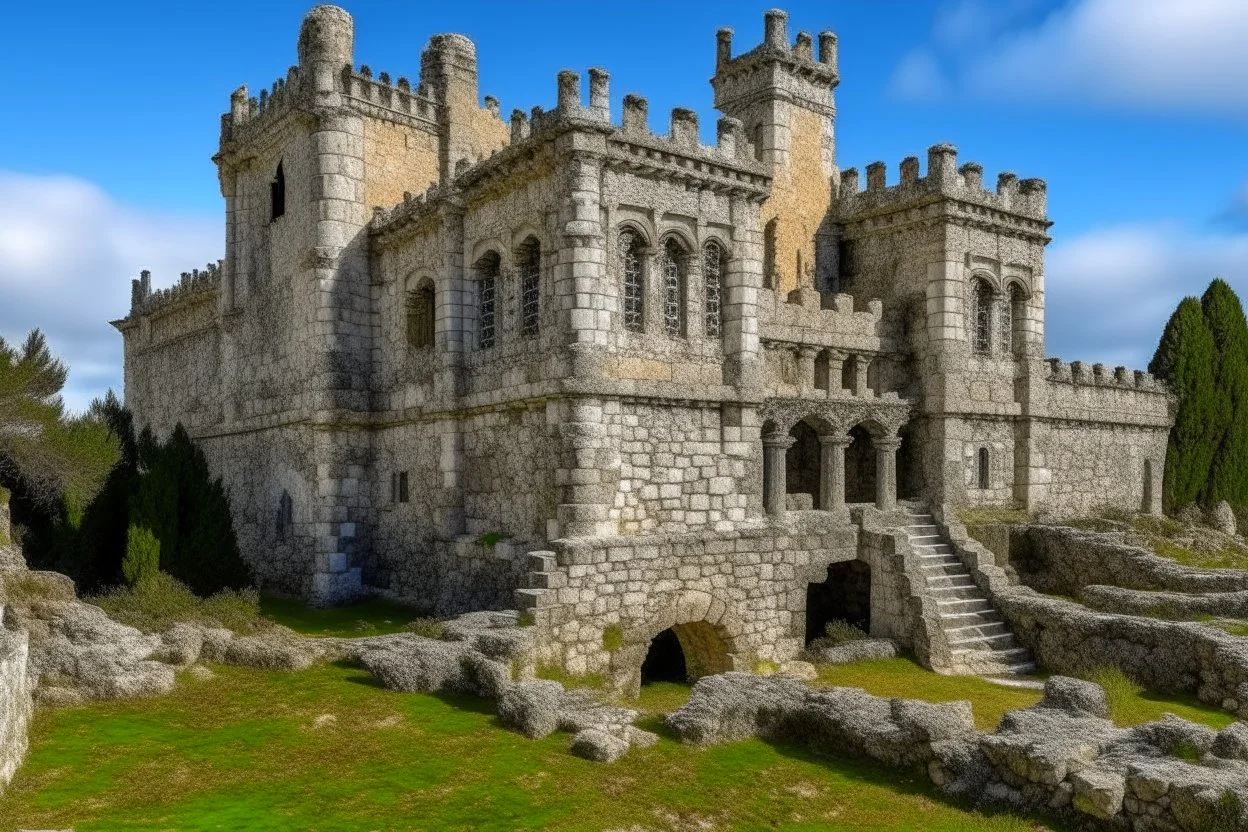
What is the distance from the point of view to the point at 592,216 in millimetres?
16234

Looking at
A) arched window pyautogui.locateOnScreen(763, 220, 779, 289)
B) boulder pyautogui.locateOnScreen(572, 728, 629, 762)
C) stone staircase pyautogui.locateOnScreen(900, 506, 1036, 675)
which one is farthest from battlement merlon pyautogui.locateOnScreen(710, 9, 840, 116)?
boulder pyautogui.locateOnScreen(572, 728, 629, 762)

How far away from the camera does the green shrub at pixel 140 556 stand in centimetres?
1753

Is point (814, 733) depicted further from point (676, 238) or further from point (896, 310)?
point (896, 310)

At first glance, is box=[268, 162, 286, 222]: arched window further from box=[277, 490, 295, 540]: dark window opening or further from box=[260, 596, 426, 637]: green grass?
box=[260, 596, 426, 637]: green grass

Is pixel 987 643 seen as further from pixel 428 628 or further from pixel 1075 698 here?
pixel 428 628

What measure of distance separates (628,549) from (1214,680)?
9099 mm

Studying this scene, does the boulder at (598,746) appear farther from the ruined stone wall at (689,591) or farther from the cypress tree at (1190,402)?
the cypress tree at (1190,402)

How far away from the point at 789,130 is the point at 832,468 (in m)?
8.07

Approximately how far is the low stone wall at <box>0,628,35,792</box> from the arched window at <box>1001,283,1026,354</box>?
19829 mm

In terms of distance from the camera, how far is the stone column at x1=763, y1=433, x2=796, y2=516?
1906cm

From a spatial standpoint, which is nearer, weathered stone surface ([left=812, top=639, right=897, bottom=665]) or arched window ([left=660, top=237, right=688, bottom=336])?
arched window ([left=660, top=237, right=688, bottom=336])

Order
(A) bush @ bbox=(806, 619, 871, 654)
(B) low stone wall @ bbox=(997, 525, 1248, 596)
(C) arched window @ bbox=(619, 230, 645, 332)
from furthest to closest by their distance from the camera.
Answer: (B) low stone wall @ bbox=(997, 525, 1248, 596) < (A) bush @ bbox=(806, 619, 871, 654) < (C) arched window @ bbox=(619, 230, 645, 332)

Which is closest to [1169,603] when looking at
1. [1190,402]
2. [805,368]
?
[805,368]

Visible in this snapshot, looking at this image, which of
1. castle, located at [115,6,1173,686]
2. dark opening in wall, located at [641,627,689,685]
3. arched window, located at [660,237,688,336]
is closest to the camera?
castle, located at [115,6,1173,686]
